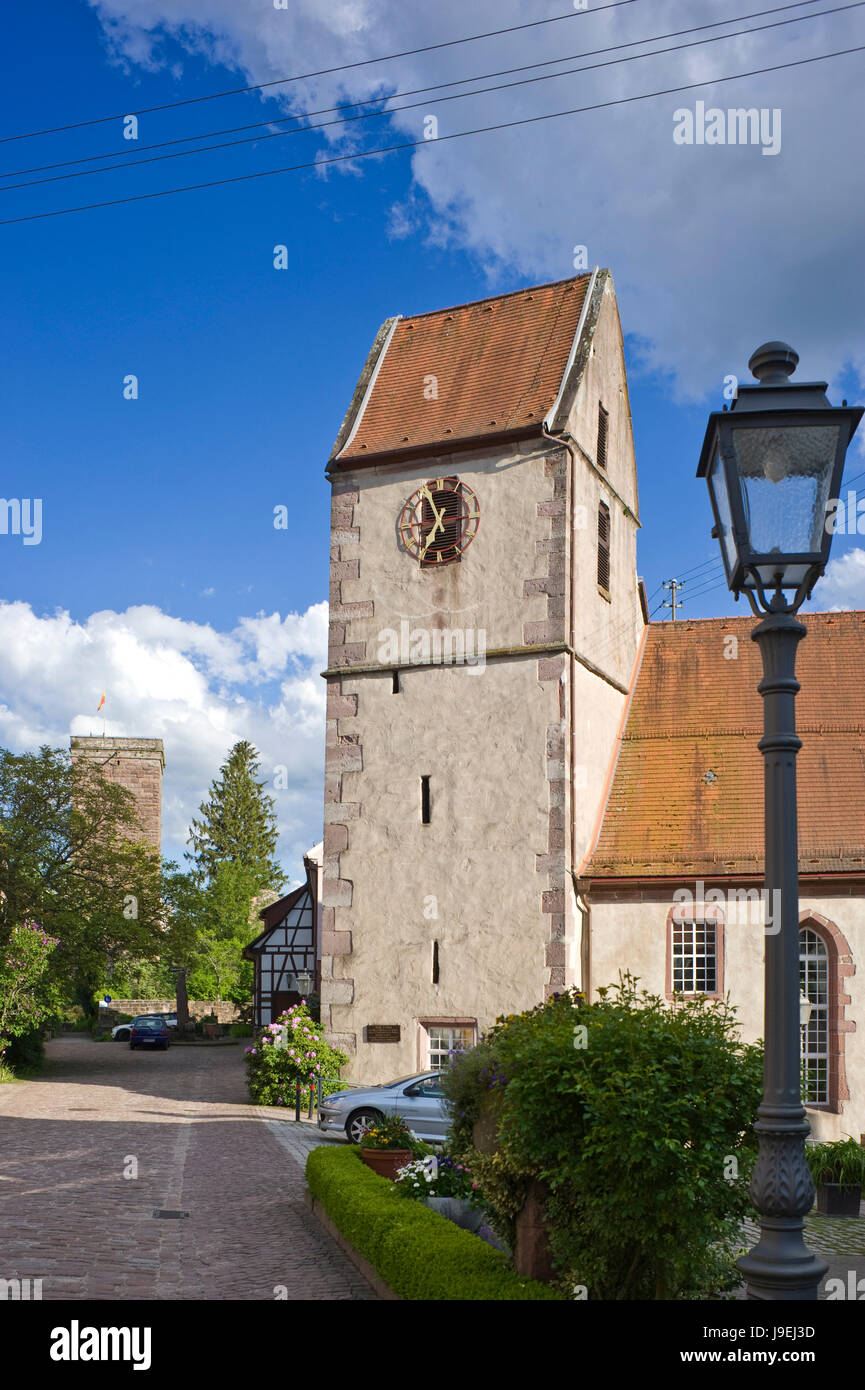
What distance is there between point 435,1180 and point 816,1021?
35.1ft

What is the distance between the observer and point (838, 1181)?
1401 centimetres

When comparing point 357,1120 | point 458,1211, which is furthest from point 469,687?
point 458,1211

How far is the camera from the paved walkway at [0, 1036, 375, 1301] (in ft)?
32.4

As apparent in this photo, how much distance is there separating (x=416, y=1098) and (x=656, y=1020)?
11.6m

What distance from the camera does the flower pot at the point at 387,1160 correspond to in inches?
534

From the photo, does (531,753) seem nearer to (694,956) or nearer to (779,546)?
(694,956)

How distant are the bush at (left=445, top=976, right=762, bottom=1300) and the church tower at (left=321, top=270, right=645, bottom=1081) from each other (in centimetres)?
1281

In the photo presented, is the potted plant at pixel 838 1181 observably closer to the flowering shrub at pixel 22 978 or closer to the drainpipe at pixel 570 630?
the drainpipe at pixel 570 630

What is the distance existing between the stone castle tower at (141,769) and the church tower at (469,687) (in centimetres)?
4504

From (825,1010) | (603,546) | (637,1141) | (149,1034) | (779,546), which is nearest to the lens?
(779,546)

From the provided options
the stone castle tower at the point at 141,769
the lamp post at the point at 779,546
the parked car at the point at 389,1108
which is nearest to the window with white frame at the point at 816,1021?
the parked car at the point at 389,1108

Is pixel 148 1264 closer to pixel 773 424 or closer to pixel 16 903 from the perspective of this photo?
pixel 773 424

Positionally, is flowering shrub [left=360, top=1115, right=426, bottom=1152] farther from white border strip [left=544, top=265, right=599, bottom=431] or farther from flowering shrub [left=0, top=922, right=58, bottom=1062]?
flowering shrub [left=0, top=922, right=58, bottom=1062]

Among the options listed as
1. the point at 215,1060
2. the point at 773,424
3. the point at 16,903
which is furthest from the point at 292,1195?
the point at 215,1060
